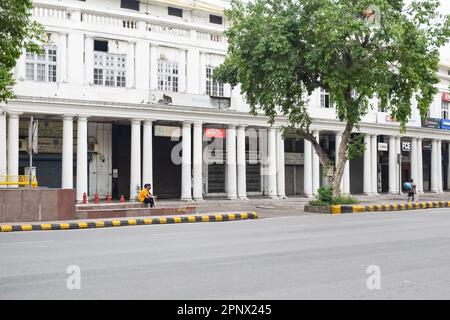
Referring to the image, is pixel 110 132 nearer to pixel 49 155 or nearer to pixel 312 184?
pixel 49 155

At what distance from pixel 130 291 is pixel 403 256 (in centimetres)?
531

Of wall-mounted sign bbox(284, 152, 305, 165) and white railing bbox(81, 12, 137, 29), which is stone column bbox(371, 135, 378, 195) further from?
white railing bbox(81, 12, 137, 29)

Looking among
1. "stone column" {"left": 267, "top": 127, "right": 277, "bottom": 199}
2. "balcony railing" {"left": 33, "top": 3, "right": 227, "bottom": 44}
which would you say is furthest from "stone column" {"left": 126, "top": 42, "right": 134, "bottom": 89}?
"stone column" {"left": 267, "top": 127, "right": 277, "bottom": 199}

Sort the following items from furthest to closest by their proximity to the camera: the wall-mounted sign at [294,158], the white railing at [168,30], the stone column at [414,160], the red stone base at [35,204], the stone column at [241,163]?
the stone column at [414,160], the wall-mounted sign at [294,158], the stone column at [241,163], the white railing at [168,30], the red stone base at [35,204]

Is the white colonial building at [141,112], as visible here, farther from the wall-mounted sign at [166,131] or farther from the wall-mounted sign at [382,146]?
the wall-mounted sign at [382,146]

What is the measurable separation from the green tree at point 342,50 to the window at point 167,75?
7.02 m

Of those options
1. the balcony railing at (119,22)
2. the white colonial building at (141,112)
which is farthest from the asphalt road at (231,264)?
the balcony railing at (119,22)

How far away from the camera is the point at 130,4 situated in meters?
31.8

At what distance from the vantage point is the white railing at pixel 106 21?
29888 mm

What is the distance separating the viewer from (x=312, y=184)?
127 ft

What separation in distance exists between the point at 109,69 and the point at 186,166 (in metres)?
6.87

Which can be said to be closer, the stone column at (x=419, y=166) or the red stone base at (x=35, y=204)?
the red stone base at (x=35, y=204)

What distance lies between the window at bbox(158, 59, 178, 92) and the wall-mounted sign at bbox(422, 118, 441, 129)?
21.8 m

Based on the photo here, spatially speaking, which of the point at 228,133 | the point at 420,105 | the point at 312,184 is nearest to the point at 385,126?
the point at 312,184
